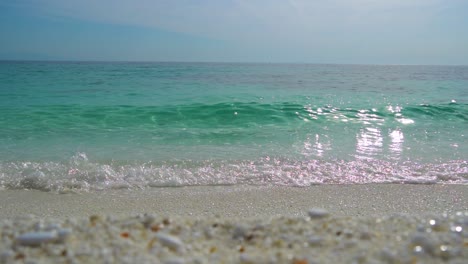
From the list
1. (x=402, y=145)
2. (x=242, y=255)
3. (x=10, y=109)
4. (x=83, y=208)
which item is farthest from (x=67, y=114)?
(x=242, y=255)

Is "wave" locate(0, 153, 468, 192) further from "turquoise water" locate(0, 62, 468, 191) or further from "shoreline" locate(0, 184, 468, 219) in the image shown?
"shoreline" locate(0, 184, 468, 219)

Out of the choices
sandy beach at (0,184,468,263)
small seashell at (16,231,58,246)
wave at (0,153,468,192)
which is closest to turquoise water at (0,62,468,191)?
wave at (0,153,468,192)

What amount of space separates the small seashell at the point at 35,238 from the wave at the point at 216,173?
2658 mm

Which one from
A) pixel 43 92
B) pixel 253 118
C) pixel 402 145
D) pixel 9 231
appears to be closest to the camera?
pixel 9 231

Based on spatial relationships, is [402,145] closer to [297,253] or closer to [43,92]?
[297,253]

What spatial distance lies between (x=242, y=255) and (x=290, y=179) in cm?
316

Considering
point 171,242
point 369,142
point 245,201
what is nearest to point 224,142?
point 369,142

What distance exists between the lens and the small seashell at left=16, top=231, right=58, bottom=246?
2.10m

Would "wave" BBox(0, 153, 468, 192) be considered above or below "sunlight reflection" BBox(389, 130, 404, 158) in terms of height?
below

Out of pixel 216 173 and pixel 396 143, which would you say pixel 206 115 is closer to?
pixel 396 143

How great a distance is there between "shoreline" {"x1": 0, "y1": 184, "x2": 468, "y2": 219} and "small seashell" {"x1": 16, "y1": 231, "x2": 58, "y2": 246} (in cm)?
→ 179

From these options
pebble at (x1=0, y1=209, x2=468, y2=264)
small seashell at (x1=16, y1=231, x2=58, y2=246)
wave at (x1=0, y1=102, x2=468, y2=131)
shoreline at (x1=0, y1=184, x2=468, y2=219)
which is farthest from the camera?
wave at (x1=0, y1=102, x2=468, y2=131)

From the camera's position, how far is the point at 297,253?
2.05m

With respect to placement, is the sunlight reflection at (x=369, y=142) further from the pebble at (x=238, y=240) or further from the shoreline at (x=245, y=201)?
the pebble at (x=238, y=240)
